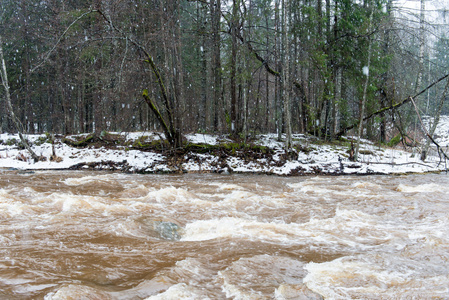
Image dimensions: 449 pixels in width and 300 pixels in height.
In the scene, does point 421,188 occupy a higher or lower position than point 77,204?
lower

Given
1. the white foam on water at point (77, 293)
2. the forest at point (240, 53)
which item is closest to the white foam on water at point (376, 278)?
the white foam on water at point (77, 293)

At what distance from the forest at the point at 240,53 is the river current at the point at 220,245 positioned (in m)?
5.82

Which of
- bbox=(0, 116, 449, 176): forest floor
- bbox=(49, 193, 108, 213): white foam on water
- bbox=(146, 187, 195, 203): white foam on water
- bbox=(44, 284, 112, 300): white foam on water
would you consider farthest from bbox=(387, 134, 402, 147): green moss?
bbox=(44, 284, 112, 300): white foam on water

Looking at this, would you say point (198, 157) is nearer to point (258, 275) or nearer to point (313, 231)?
point (313, 231)

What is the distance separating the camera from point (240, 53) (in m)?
15.1

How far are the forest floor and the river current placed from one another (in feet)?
16.5

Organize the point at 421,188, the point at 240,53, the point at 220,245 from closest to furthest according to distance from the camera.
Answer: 1. the point at 220,245
2. the point at 421,188
3. the point at 240,53

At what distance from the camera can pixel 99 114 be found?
1482 cm

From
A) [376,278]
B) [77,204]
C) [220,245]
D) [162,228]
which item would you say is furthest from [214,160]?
[376,278]

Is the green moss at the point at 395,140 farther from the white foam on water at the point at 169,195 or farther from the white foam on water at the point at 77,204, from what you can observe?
the white foam on water at the point at 77,204

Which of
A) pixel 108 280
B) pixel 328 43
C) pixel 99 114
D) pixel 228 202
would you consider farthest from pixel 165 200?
pixel 328 43

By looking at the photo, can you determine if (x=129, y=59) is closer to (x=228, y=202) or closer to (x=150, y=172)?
(x=150, y=172)

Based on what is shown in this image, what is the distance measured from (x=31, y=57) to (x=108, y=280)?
2504 centimetres

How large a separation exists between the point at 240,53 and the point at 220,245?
12.4 meters
